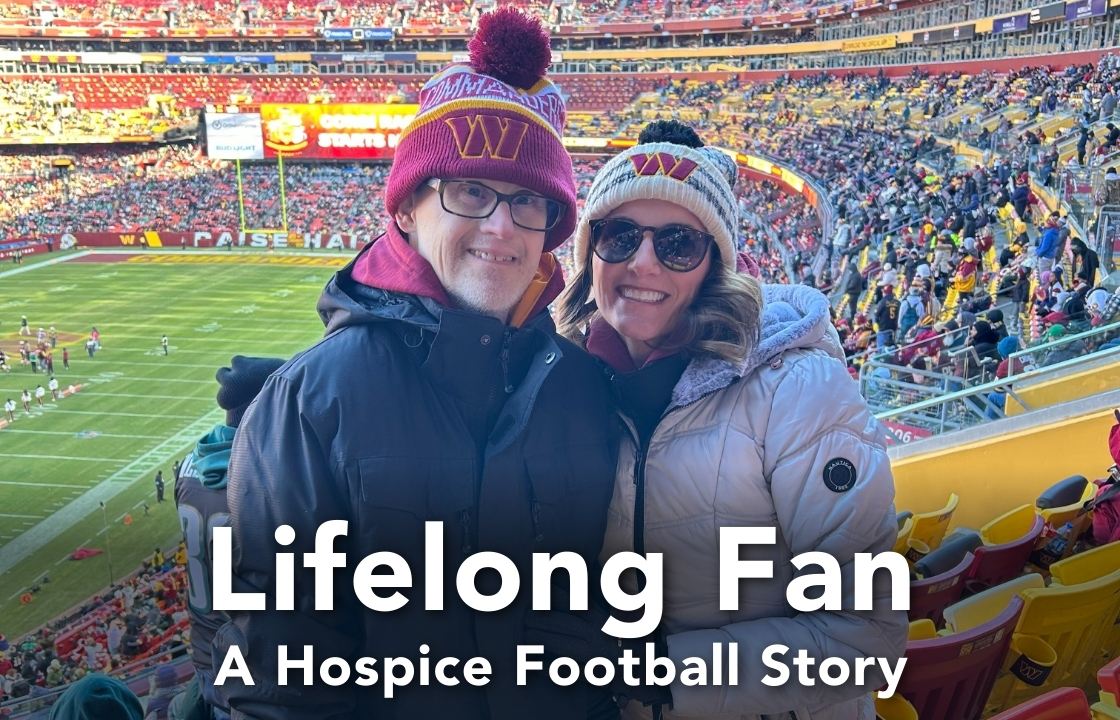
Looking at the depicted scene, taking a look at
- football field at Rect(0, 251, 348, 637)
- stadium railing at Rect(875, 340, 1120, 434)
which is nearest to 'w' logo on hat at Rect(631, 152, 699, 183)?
stadium railing at Rect(875, 340, 1120, 434)

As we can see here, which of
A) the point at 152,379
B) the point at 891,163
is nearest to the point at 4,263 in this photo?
the point at 152,379

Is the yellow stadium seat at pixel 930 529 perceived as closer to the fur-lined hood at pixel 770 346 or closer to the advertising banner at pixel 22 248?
the fur-lined hood at pixel 770 346

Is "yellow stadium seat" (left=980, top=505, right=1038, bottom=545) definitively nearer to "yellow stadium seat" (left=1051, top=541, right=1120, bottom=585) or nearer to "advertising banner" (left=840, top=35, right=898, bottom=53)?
"yellow stadium seat" (left=1051, top=541, right=1120, bottom=585)

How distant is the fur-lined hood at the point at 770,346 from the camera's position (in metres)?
2.29

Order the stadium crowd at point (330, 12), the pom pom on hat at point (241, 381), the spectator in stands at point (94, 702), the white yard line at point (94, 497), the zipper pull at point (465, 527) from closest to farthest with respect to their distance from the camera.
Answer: the zipper pull at point (465, 527), the spectator in stands at point (94, 702), the pom pom on hat at point (241, 381), the white yard line at point (94, 497), the stadium crowd at point (330, 12)

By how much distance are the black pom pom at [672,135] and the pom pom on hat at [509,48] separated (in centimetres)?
43

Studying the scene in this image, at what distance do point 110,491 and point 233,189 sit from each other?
32.6m

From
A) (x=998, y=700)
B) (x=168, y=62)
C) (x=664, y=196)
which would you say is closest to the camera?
(x=664, y=196)

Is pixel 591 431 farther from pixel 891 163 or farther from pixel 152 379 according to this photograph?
pixel 152 379

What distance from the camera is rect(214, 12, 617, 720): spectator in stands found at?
189cm

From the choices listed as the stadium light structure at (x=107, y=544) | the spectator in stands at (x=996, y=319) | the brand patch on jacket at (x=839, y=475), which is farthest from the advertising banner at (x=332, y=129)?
the brand patch on jacket at (x=839, y=475)

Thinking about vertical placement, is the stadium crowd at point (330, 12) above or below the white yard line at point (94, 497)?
above

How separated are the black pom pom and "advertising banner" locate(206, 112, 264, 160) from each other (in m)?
44.2

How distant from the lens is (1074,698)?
230 centimetres
